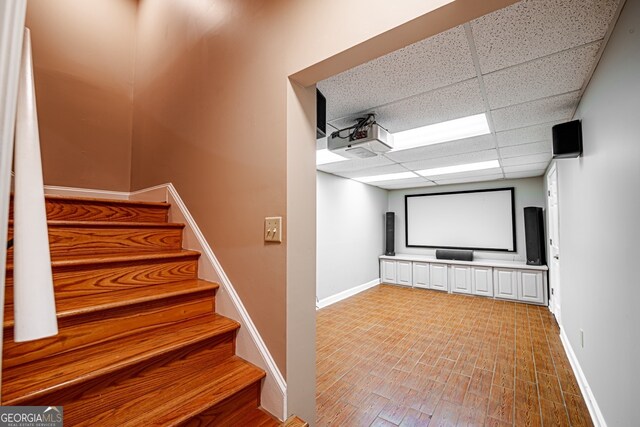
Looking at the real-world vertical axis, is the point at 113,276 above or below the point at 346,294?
above

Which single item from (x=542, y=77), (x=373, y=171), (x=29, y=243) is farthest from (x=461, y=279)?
(x=29, y=243)

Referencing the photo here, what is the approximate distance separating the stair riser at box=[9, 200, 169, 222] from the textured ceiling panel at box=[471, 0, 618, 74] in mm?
2414

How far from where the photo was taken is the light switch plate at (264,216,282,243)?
1.33 meters

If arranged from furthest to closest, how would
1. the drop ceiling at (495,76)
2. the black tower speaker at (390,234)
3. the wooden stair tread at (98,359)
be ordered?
the black tower speaker at (390,234) < the drop ceiling at (495,76) < the wooden stair tread at (98,359)

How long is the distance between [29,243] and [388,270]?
21.1 ft

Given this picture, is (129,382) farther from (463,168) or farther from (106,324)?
(463,168)

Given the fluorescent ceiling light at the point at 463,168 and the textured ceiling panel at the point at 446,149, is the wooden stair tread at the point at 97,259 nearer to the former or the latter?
the textured ceiling panel at the point at 446,149

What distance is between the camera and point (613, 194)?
150 centimetres

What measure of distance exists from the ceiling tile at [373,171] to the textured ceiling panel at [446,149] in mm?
550

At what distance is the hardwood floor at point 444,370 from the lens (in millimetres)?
2027

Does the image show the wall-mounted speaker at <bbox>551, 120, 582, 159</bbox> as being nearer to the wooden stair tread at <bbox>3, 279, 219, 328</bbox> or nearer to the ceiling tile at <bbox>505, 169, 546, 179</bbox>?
the wooden stair tread at <bbox>3, 279, 219, 328</bbox>

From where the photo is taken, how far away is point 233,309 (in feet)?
5.16

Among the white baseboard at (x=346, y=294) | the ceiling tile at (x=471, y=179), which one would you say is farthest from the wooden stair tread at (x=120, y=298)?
the ceiling tile at (x=471, y=179)

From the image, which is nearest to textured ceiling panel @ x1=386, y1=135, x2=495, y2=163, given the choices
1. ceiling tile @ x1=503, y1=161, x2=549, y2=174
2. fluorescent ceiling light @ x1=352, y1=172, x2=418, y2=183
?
fluorescent ceiling light @ x1=352, y1=172, x2=418, y2=183
